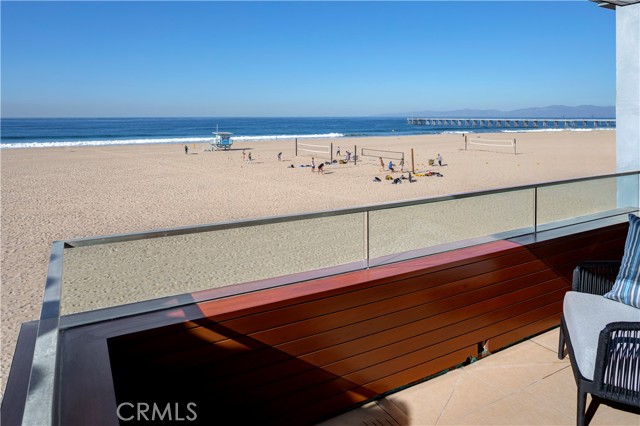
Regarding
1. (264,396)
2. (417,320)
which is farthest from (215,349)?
(417,320)

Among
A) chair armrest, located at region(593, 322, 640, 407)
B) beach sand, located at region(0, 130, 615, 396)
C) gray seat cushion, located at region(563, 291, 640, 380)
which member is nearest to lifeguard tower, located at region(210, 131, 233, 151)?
beach sand, located at region(0, 130, 615, 396)

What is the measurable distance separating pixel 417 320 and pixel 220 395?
4.45ft

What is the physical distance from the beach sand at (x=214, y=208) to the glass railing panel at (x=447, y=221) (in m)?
0.01

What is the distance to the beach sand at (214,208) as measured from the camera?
8.70 feet

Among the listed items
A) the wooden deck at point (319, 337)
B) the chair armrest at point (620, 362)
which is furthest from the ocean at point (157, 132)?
the chair armrest at point (620, 362)

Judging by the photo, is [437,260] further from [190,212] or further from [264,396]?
[190,212]

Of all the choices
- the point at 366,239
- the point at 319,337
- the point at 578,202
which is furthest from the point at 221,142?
the point at 319,337

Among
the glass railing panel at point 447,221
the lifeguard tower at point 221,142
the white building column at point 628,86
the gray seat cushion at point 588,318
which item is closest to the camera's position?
the gray seat cushion at point 588,318

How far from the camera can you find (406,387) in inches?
129

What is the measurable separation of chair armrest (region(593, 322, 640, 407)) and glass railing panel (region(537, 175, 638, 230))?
1711mm

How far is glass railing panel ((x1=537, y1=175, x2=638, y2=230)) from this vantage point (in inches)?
162

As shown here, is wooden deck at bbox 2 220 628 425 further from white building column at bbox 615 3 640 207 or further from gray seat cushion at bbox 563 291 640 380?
white building column at bbox 615 3 640 207

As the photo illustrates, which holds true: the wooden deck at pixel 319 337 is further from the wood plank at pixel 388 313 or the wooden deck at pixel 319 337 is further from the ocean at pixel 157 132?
the ocean at pixel 157 132

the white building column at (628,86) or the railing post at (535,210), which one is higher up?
the white building column at (628,86)
